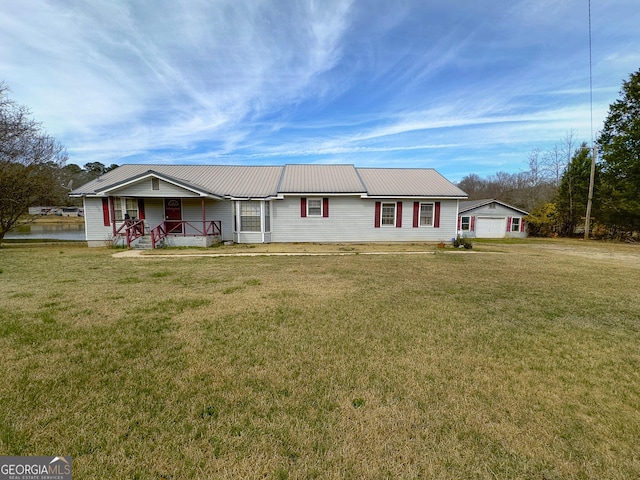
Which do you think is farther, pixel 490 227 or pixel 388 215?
pixel 490 227

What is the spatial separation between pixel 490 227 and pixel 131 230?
92.1 ft

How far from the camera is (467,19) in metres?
12.6

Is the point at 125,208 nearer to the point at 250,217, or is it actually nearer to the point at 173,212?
the point at 173,212

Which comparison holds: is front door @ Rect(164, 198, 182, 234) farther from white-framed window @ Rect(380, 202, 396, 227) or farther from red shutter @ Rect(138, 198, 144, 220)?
white-framed window @ Rect(380, 202, 396, 227)

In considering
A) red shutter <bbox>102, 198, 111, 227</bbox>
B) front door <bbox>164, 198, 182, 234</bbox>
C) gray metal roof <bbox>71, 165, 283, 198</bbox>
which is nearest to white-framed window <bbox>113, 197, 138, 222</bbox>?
red shutter <bbox>102, 198, 111, 227</bbox>

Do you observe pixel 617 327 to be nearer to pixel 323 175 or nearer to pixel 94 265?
pixel 94 265

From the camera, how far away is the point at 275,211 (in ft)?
56.1

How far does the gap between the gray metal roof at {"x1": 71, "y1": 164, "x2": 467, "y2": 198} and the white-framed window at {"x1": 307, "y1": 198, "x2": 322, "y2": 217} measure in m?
0.57

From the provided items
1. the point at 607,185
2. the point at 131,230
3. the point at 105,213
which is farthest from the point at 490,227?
the point at 105,213

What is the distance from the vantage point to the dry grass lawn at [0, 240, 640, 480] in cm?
212

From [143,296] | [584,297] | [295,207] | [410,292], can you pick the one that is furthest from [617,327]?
[295,207]

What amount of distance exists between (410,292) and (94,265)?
9.79m

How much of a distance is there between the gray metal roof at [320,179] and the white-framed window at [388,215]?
1.75 m

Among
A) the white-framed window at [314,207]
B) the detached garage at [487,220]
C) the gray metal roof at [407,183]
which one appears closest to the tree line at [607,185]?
the detached garage at [487,220]
